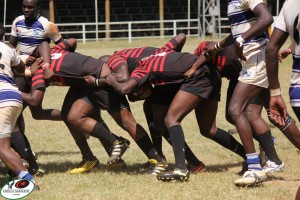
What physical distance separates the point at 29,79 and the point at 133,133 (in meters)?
1.33

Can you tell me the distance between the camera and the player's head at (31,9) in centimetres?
807

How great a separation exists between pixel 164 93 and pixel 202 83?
55 cm

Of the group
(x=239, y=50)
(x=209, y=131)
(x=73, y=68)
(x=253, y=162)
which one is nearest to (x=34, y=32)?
(x=73, y=68)

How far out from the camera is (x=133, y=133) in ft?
23.9

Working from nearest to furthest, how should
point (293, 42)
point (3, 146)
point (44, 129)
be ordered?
point (293, 42), point (3, 146), point (44, 129)

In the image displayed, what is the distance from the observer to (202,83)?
683cm

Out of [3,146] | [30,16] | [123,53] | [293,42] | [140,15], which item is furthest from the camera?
[140,15]

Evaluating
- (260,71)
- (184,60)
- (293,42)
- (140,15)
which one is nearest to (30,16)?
(184,60)

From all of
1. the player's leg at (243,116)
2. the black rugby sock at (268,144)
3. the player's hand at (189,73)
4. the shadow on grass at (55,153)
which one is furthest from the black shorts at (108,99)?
the shadow on grass at (55,153)

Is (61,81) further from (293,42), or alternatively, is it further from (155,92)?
(293,42)

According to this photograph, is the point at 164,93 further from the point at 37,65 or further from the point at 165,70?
the point at 37,65

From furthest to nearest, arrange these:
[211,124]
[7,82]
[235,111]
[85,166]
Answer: [85,166], [211,124], [235,111], [7,82]

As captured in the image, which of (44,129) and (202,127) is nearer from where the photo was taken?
(202,127)

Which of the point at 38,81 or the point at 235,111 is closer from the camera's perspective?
the point at 235,111
